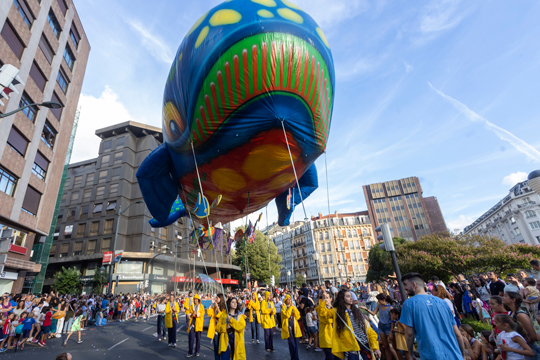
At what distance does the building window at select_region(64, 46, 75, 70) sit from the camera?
24.6m

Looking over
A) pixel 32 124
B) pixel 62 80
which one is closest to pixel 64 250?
pixel 62 80

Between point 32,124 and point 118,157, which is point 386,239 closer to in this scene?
point 32,124

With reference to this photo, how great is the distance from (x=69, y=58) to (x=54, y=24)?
3113mm

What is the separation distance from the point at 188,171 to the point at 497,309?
632 centimetres

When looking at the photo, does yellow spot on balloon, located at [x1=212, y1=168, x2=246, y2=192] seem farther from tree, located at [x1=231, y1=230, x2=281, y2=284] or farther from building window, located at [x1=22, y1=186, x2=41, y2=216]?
tree, located at [x1=231, y1=230, x2=281, y2=284]

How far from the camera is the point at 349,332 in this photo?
459 cm

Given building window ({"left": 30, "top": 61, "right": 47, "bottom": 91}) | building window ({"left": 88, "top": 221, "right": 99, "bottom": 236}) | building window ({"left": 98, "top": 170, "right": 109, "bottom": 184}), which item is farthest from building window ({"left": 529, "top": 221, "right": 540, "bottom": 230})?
building window ({"left": 98, "top": 170, "right": 109, "bottom": 184})

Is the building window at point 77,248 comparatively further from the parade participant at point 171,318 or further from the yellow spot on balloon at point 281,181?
the yellow spot on balloon at point 281,181

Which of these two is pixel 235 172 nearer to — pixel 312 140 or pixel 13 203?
pixel 312 140

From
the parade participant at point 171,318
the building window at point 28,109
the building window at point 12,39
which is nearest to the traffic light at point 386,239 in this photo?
the parade participant at point 171,318

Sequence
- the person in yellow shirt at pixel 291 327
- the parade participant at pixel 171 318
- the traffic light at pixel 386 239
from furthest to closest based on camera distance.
Result: 1. the parade participant at pixel 171 318
2. the traffic light at pixel 386 239
3. the person in yellow shirt at pixel 291 327

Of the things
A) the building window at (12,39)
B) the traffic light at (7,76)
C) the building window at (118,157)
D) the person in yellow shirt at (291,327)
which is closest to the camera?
the traffic light at (7,76)

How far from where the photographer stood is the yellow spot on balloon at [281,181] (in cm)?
627

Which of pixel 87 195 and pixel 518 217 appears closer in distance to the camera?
pixel 87 195
